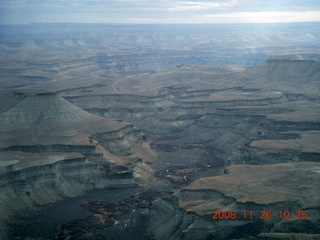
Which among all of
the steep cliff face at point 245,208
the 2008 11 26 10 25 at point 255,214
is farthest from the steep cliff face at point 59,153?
the 2008 11 26 10 25 at point 255,214

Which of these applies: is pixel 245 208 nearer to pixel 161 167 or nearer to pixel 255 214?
pixel 255 214

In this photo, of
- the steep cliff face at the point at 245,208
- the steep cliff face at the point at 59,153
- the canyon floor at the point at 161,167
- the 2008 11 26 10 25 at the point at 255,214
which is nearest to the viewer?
the steep cliff face at the point at 245,208

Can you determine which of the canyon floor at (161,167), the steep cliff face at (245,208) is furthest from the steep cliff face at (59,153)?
the steep cliff face at (245,208)

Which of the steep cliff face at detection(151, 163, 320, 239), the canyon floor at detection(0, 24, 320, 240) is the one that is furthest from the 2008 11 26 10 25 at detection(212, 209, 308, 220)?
the canyon floor at detection(0, 24, 320, 240)

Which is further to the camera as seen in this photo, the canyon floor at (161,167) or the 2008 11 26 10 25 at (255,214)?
the canyon floor at (161,167)

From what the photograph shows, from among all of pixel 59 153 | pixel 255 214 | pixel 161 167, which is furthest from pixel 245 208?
pixel 161 167

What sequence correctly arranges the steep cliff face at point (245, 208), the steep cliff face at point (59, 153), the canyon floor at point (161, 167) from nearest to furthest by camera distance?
the steep cliff face at point (245, 208)
the canyon floor at point (161, 167)
the steep cliff face at point (59, 153)

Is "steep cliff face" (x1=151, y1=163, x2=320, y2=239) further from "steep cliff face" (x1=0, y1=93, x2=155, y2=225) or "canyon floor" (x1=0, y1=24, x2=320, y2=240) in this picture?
"steep cliff face" (x1=0, y1=93, x2=155, y2=225)

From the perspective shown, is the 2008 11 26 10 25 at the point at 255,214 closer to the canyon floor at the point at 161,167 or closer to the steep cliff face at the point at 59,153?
the canyon floor at the point at 161,167

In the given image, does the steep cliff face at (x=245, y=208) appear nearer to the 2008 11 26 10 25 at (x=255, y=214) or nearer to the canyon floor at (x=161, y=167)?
the 2008 11 26 10 25 at (x=255, y=214)

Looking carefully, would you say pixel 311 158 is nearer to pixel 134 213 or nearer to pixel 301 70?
pixel 134 213
